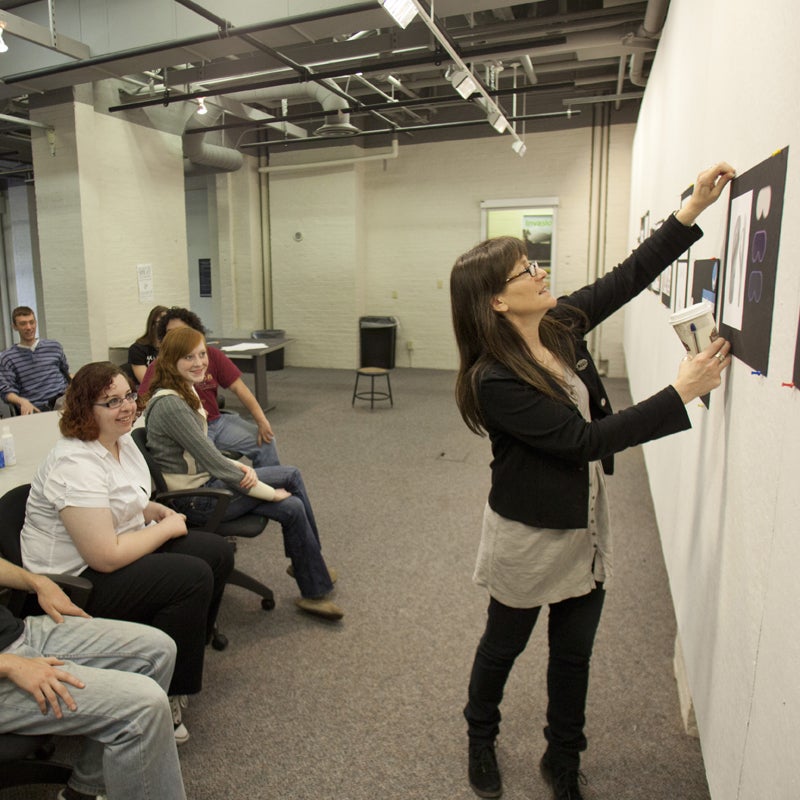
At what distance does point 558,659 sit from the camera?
5.43 feet

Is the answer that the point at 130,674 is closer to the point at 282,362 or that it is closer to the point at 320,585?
the point at 320,585

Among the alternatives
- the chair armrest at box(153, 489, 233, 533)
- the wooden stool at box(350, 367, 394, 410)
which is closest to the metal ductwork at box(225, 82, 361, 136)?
the wooden stool at box(350, 367, 394, 410)

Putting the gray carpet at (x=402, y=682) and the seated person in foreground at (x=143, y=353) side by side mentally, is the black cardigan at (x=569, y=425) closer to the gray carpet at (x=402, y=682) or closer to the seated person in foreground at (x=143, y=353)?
the gray carpet at (x=402, y=682)

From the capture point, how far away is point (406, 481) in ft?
14.5

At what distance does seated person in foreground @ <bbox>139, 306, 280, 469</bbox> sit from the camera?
3303mm

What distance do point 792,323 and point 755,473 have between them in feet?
1.07

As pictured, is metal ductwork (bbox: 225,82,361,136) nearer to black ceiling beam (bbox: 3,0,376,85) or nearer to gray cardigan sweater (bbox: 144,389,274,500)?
black ceiling beam (bbox: 3,0,376,85)

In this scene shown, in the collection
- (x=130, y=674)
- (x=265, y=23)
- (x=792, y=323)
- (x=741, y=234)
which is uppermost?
(x=265, y=23)

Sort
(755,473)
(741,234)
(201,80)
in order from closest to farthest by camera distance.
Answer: (755,473) → (741,234) → (201,80)

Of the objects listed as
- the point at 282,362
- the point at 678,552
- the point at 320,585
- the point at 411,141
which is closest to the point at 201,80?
the point at 411,141

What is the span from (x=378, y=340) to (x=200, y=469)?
21.3ft

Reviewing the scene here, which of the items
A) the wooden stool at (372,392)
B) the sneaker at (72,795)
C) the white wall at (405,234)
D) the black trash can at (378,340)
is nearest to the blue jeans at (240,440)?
the sneaker at (72,795)

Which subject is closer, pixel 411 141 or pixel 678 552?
pixel 678 552

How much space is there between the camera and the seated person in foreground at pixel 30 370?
4293mm
